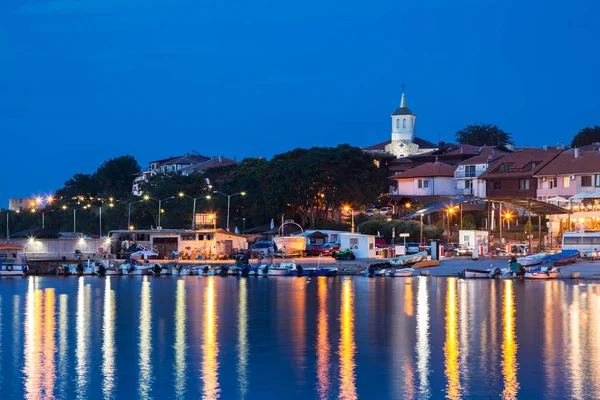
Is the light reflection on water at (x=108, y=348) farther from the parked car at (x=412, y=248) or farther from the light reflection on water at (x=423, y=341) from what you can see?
the parked car at (x=412, y=248)

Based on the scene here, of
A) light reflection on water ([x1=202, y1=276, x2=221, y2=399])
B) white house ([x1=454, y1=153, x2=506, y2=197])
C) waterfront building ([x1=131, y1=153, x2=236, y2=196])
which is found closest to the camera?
light reflection on water ([x1=202, y1=276, x2=221, y2=399])

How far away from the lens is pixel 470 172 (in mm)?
106188

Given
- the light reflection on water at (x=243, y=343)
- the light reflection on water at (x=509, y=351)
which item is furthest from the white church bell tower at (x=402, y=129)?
the light reflection on water at (x=509, y=351)

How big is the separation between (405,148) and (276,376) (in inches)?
4507

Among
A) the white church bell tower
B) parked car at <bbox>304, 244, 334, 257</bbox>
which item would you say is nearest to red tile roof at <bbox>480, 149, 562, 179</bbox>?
parked car at <bbox>304, 244, 334, 257</bbox>

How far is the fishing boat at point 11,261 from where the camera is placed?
264 feet

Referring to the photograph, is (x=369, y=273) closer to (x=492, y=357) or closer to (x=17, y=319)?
(x=17, y=319)

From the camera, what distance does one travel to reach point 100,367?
3300 centimetres

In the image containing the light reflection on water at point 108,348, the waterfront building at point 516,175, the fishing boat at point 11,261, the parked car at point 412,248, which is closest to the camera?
the light reflection on water at point 108,348

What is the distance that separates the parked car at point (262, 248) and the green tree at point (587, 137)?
5916 cm

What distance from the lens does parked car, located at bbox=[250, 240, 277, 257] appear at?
83375mm

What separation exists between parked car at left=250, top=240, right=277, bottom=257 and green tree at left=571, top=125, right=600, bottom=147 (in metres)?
59.2

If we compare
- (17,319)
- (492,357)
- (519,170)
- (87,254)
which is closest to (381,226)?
(519,170)

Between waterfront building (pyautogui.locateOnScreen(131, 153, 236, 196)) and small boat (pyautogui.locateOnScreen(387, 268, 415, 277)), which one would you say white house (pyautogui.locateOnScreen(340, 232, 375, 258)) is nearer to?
small boat (pyautogui.locateOnScreen(387, 268, 415, 277))
